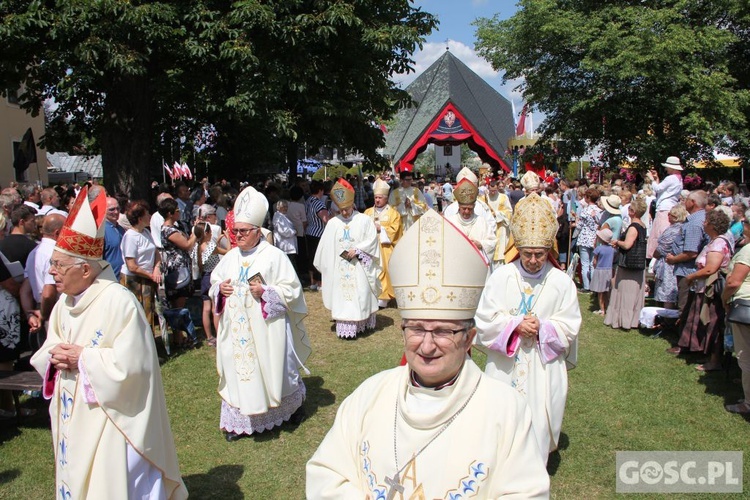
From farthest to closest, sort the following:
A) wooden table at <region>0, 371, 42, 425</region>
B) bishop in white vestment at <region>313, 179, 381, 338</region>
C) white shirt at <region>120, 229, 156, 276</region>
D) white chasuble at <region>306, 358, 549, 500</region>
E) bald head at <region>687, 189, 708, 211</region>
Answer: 1. bishop in white vestment at <region>313, 179, 381, 338</region>
2. bald head at <region>687, 189, 708, 211</region>
3. white shirt at <region>120, 229, 156, 276</region>
4. wooden table at <region>0, 371, 42, 425</region>
5. white chasuble at <region>306, 358, 549, 500</region>

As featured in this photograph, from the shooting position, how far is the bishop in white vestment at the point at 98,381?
138 inches

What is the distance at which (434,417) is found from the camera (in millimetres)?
2387

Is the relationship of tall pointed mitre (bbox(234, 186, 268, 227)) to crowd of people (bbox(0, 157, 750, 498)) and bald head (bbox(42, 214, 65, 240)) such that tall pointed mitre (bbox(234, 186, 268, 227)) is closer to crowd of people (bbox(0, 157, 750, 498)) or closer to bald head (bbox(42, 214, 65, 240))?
crowd of people (bbox(0, 157, 750, 498))

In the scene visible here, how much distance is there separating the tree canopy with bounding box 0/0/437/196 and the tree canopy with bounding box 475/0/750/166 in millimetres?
7546

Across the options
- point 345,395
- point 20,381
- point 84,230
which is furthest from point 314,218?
point 84,230

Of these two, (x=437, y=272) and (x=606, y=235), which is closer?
(x=437, y=272)

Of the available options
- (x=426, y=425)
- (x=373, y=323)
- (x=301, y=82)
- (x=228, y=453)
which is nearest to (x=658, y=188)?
(x=373, y=323)

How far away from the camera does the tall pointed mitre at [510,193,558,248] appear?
470cm

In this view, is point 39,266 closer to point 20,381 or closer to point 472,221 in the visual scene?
point 20,381

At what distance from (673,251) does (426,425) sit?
7065mm

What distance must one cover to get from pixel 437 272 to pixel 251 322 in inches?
133

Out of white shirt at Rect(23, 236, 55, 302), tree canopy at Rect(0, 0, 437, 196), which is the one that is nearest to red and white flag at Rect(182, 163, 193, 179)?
tree canopy at Rect(0, 0, 437, 196)

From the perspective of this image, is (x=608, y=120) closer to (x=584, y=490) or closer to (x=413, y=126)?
(x=413, y=126)

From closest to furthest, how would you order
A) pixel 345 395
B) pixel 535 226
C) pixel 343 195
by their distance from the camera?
pixel 535 226
pixel 345 395
pixel 343 195
